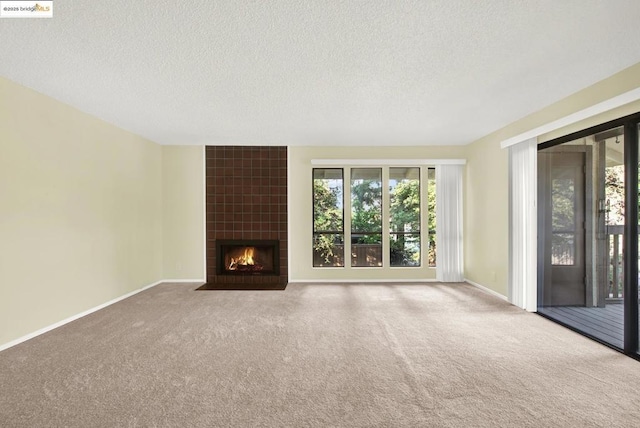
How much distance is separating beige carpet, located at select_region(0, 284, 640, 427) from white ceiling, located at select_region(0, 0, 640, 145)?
2562 mm

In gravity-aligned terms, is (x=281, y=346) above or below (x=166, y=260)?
below

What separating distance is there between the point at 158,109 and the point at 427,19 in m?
3.21

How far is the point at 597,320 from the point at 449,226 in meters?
2.62

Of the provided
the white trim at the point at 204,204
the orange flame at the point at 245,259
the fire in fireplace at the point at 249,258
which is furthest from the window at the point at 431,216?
the white trim at the point at 204,204

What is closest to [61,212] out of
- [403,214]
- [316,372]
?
[316,372]

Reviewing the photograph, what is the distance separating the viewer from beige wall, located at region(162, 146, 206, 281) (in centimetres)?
563

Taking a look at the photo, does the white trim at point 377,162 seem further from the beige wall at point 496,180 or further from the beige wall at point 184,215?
the beige wall at point 184,215

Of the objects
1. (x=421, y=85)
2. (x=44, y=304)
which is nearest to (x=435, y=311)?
(x=421, y=85)

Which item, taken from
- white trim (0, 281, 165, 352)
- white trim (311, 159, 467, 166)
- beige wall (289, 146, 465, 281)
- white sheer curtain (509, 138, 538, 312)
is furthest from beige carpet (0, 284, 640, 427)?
white trim (311, 159, 467, 166)

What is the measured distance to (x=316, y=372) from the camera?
94.0 inches

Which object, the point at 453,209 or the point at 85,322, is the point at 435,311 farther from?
the point at 85,322

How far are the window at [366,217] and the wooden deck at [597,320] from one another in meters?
→ 2.79

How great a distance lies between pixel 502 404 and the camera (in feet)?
6.53

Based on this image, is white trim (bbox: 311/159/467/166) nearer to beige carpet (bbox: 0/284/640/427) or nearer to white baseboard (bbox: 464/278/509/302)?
white baseboard (bbox: 464/278/509/302)
